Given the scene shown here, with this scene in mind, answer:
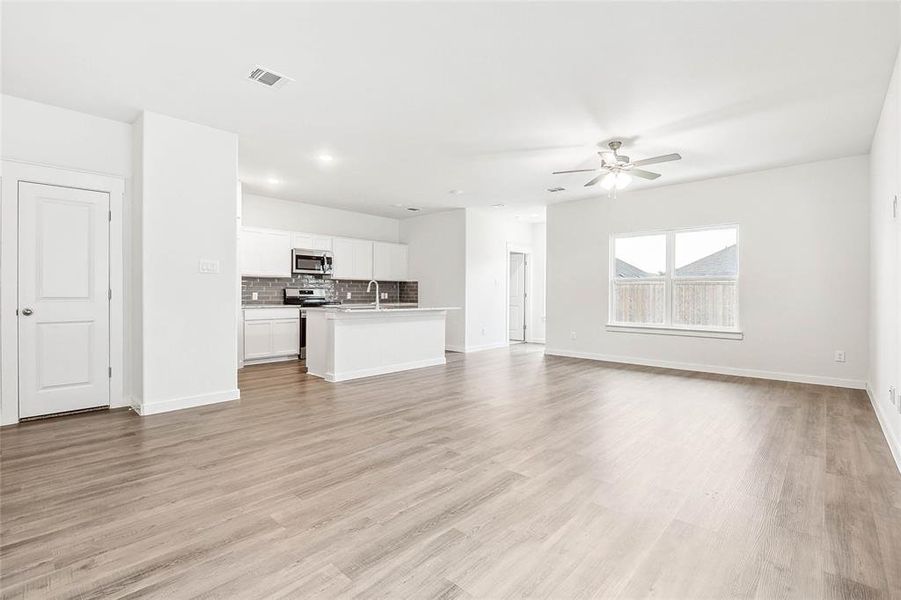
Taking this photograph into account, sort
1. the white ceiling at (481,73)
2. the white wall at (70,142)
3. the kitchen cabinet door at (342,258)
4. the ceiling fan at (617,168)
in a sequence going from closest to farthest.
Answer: the white ceiling at (481,73) → the white wall at (70,142) → the ceiling fan at (617,168) → the kitchen cabinet door at (342,258)

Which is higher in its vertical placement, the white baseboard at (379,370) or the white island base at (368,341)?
the white island base at (368,341)

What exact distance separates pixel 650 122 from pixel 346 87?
280 cm

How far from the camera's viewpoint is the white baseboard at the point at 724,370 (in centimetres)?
526

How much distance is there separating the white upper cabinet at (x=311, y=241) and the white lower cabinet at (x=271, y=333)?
1.16 metres

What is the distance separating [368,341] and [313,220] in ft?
11.3

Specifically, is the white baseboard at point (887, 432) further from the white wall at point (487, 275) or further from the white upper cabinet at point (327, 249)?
the white upper cabinet at point (327, 249)

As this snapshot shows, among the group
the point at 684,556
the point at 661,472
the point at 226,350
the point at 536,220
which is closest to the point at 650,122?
the point at 661,472

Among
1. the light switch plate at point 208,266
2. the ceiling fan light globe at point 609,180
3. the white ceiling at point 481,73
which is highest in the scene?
the white ceiling at point 481,73

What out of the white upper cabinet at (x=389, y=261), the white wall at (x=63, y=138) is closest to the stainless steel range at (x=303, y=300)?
the white upper cabinet at (x=389, y=261)

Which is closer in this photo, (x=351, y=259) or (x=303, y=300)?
(x=303, y=300)

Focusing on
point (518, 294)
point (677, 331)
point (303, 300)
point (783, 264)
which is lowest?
Answer: point (677, 331)

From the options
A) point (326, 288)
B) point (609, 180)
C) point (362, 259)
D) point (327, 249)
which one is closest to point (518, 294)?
point (362, 259)

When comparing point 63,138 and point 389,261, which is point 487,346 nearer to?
point 389,261

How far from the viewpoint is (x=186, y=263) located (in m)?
4.21
